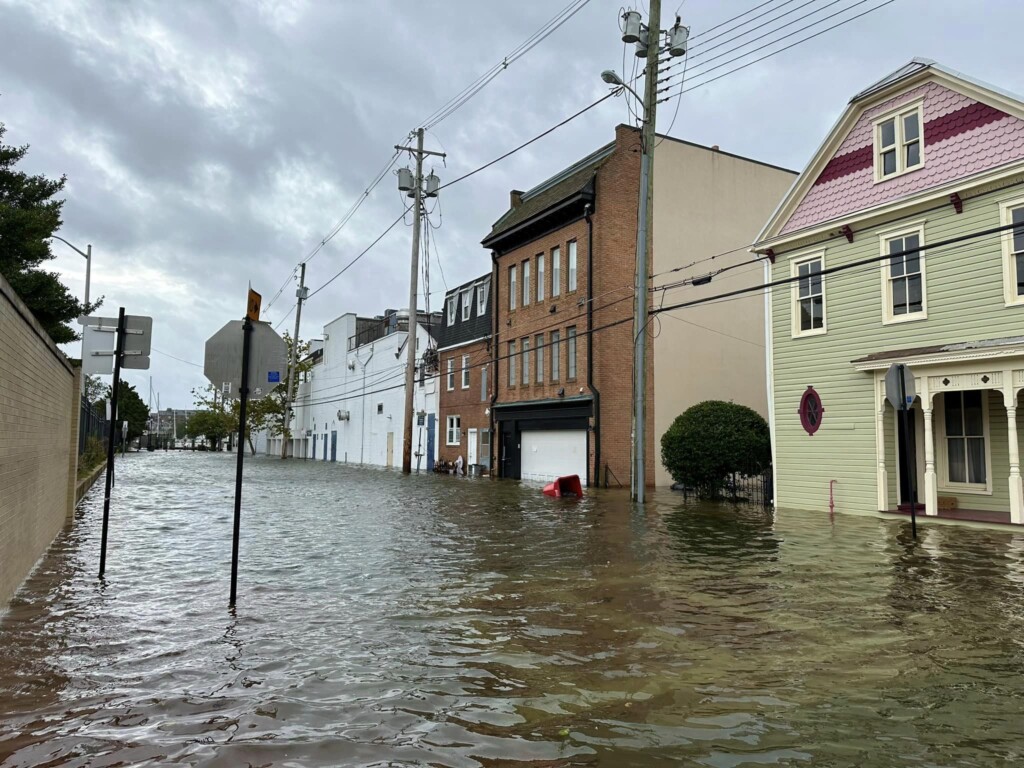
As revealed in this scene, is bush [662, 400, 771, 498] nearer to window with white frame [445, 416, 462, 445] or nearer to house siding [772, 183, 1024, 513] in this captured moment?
house siding [772, 183, 1024, 513]

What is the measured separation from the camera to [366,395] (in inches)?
2088

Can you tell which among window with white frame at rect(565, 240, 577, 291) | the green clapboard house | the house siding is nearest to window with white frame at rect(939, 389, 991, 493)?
the green clapboard house

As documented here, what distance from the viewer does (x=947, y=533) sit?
1384 centimetres

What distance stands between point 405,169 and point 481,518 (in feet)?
79.4

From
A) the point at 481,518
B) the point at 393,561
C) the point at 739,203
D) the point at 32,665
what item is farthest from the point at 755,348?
the point at 32,665

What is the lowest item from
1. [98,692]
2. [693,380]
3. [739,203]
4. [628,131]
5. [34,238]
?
[98,692]

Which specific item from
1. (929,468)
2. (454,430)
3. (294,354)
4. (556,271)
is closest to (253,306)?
(929,468)

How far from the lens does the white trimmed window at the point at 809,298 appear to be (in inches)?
717

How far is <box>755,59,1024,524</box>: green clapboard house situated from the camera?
14.5 m

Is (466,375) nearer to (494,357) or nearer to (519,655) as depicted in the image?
(494,357)

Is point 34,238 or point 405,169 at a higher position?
point 405,169

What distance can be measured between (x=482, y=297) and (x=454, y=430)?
7.44m

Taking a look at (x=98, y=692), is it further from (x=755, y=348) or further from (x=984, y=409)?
(x=755, y=348)

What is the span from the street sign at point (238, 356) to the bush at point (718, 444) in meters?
14.6
